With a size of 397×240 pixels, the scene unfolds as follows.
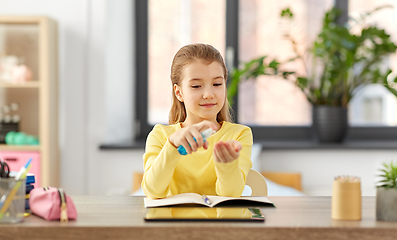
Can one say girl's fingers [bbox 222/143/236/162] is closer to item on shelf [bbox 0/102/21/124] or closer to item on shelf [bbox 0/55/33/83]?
item on shelf [bbox 0/55/33/83]

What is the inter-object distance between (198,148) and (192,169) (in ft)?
0.19

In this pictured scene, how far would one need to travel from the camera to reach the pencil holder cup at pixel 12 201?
84cm

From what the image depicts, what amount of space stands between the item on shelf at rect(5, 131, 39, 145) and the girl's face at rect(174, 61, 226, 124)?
183 cm

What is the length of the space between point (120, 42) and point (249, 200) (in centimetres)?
226

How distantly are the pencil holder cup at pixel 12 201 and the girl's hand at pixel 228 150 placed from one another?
40 centimetres

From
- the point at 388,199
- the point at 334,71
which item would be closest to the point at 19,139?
the point at 334,71

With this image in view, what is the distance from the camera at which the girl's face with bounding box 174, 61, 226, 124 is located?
115 centimetres

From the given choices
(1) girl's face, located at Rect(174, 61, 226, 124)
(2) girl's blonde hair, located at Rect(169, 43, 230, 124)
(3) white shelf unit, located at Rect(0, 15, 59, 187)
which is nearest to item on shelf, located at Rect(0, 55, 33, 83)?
(3) white shelf unit, located at Rect(0, 15, 59, 187)

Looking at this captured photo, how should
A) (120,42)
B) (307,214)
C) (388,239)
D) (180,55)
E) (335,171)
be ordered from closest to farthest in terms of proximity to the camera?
(388,239) → (307,214) → (180,55) → (335,171) → (120,42)

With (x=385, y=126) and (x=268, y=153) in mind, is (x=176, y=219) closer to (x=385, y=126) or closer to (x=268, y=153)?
(x=268, y=153)

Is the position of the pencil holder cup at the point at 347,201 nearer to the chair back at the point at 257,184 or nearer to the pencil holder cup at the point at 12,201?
the chair back at the point at 257,184

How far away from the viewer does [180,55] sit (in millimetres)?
1218

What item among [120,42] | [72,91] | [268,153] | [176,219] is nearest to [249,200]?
[176,219]

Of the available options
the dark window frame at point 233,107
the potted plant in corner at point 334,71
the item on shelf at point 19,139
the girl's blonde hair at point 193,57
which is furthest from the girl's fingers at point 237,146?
the dark window frame at point 233,107
